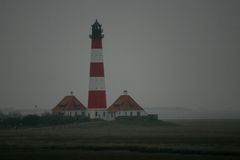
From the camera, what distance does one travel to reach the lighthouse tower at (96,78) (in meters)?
89.0

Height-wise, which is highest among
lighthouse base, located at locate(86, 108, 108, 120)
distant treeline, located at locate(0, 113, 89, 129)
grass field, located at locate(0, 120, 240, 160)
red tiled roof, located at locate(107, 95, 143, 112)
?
red tiled roof, located at locate(107, 95, 143, 112)

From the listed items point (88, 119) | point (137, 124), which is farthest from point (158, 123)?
point (88, 119)

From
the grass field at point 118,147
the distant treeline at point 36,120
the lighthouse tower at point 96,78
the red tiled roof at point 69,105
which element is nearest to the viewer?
the grass field at point 118,147

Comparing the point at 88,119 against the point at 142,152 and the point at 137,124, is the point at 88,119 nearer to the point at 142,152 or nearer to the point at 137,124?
the point at 137,124

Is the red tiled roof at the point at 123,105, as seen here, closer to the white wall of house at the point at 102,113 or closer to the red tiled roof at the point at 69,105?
the white wall of house at the point at 102,113

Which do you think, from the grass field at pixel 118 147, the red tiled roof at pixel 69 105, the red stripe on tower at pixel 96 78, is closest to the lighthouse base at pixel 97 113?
the red stripe on tower at pixel 96 78

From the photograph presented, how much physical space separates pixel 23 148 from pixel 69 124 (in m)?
33.5

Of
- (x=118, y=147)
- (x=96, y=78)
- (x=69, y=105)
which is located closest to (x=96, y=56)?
(x=96, y=78)

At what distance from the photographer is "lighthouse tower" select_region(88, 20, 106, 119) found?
89000mm

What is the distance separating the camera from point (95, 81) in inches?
3504

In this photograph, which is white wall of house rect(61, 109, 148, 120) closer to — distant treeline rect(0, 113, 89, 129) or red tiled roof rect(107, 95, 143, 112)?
red tiled roof rect(107, 95, 143, 112)

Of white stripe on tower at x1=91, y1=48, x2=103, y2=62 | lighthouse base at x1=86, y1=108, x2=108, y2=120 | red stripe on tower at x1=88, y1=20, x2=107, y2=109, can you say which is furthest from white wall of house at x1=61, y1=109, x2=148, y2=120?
white stripe on tower at x1=91, y1=48, x2=103, y2=62

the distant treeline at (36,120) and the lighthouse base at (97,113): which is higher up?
the lighthouse base at (97,113)

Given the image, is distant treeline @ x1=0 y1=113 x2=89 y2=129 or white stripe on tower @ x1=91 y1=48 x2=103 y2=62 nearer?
distant treeline @ x1=0 y1=113 x2=89 y2=129
